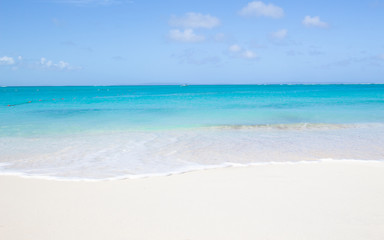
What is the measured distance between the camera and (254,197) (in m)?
4.93

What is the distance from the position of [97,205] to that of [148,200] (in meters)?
0.81

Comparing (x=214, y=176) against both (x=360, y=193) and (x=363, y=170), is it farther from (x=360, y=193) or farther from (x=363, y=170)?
(x=363, y=170)

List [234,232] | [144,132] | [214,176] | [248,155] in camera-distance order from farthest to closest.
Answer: [144,132] < [248,155] < [214,176] < [234,232]

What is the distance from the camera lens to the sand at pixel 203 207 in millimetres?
3814

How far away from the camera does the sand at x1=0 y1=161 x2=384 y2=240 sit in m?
3.81

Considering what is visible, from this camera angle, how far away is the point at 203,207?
4.57 m

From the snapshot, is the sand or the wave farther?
the wave

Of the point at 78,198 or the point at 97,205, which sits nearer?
the point at 97,205

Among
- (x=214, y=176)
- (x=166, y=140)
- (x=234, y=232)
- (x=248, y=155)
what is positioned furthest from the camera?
(x=166, y=140)

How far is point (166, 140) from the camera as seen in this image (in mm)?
10742

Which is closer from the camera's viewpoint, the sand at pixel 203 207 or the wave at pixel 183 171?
the sand at pixel 203 207

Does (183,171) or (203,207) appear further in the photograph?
(183,171)

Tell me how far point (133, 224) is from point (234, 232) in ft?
4.53

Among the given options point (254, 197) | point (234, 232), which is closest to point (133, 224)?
point (234, 232)
